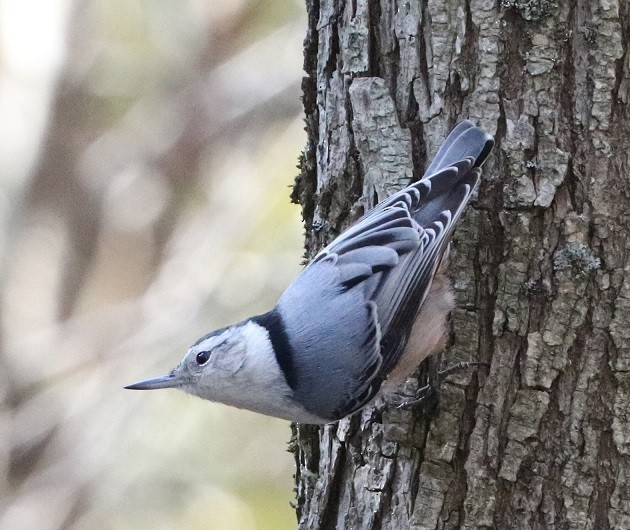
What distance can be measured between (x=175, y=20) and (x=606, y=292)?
4.37 m

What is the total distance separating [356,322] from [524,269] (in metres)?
0.47

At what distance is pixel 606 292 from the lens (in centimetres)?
212

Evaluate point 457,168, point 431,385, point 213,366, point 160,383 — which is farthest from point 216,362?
point 457,168

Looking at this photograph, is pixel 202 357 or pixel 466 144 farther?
pixel 202 357

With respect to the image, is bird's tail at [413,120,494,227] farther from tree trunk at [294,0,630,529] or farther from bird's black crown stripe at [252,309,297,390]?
bird's black crown stripe at [252,309,297,390]

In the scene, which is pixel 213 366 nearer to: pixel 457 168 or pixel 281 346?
pixel 281 346

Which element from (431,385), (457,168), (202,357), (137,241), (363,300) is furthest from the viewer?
(137,241)

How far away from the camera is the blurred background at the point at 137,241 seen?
17.3 feet

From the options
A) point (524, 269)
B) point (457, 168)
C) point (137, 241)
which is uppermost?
point (457, 168)

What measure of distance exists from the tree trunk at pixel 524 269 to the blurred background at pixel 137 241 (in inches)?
123

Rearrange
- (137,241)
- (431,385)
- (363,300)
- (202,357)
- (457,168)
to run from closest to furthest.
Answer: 1. (457,168)
2. (431,385)
3. (363,300)
4. (202,357)
5. (137,241)

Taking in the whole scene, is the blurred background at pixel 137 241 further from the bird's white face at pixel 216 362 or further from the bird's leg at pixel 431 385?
the bird's leg at pixel 431 385

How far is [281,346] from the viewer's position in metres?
2.42

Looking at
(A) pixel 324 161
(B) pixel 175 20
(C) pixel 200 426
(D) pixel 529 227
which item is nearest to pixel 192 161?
(B) pixel 175 20
